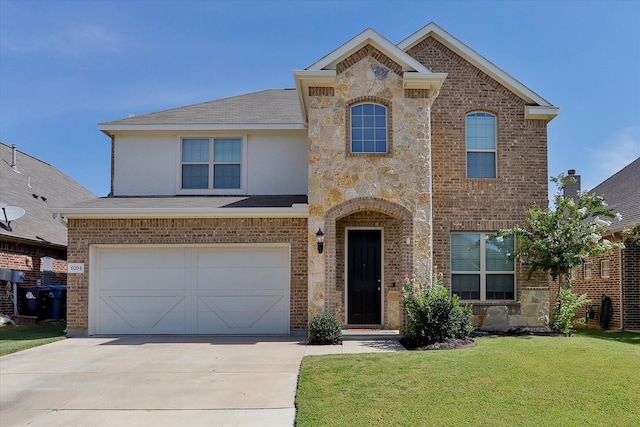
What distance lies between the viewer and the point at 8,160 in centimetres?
2189

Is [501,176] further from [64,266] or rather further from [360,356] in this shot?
[64,266]

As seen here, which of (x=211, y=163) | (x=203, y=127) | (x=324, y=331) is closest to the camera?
(x=324, y=331)

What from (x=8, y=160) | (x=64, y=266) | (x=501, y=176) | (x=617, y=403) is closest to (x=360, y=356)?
Result: (x=617, y=403)

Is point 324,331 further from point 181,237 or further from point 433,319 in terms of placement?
point 181,237

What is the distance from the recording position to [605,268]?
17.6 meters

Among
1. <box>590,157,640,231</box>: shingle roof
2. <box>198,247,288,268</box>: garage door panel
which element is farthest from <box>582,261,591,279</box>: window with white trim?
<box>198,247,288,268</box>: garage door panel

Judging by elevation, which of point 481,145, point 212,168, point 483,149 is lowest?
point 212,168

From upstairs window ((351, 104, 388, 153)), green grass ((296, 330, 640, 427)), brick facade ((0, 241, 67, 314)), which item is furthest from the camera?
brick facade ((0, 241, 67, 314))

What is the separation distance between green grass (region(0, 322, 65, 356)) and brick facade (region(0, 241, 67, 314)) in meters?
1.25

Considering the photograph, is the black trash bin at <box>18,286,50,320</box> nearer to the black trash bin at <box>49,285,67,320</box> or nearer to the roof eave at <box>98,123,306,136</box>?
the black trash bin at <box>49,285,67,320</box>

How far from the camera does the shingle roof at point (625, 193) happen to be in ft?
55.9

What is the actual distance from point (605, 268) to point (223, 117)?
41.5 feet

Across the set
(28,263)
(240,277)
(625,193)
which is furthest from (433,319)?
(28,263)

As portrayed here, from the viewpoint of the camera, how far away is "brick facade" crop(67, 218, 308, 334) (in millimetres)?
13789
